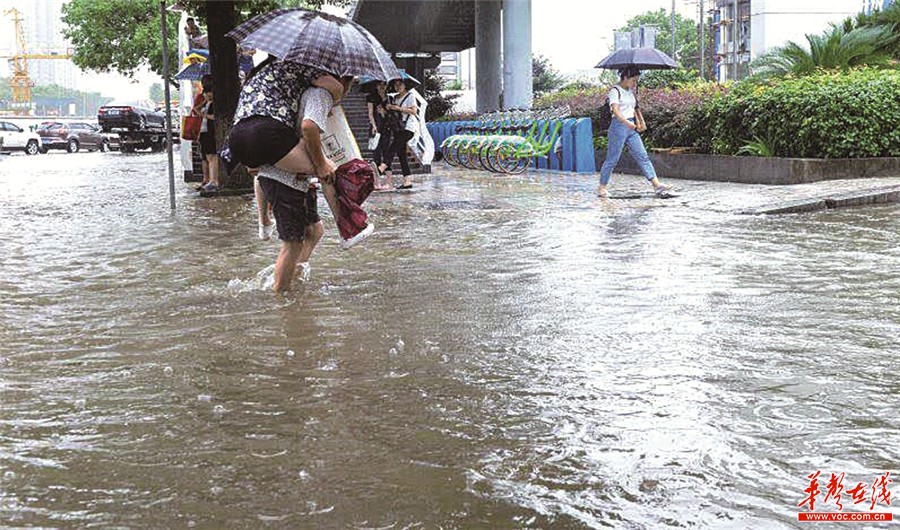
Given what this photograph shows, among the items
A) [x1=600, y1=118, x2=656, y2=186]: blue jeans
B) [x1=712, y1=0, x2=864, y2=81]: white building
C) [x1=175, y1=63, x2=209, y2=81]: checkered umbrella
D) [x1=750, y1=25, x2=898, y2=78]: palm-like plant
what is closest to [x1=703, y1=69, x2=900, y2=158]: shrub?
[x1=600, y1=118, x2=656, y2=186]: blue jeans

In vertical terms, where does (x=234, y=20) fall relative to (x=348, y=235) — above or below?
above

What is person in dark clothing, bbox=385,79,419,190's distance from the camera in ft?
51.3

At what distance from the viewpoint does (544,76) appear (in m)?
58.9

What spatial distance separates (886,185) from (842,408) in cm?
952

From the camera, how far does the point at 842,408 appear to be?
409 cm

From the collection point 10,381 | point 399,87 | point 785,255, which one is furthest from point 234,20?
point 10,381

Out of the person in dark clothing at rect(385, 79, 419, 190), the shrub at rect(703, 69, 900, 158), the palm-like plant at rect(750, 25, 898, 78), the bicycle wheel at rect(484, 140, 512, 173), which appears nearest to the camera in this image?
the shrub at rect(703, 69, 900, 158)

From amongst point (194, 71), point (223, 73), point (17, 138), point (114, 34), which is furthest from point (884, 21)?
point (114, 34)

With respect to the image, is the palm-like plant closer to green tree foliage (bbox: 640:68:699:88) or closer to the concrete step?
the concrete step

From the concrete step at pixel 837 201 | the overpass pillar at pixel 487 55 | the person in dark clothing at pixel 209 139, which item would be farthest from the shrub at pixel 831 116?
the overpass pillar at pixel 487 55

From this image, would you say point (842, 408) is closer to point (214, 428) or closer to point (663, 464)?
point (663, 464)

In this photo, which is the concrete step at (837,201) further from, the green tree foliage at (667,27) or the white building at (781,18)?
the green tree foliage at (667,27)

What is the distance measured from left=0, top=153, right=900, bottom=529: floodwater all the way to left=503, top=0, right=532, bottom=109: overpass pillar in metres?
21.6

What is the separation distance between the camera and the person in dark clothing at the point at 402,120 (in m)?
15.6
